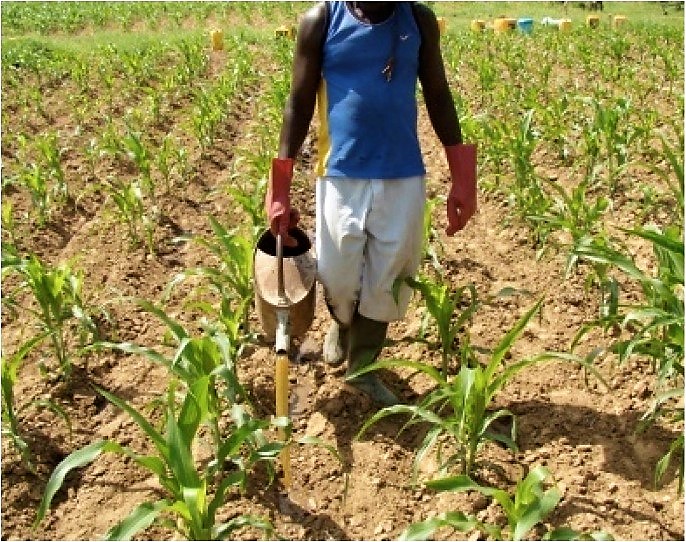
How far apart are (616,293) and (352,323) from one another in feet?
3.18

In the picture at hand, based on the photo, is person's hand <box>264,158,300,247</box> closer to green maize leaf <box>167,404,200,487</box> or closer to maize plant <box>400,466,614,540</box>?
green maize leaf <box>167,404,200,487</box>

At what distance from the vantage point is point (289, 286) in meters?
2.65

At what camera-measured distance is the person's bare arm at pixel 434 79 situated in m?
2.53

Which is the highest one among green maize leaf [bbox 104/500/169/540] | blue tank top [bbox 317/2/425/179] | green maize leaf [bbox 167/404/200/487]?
blue tank top [bbox 317/2/425/179]

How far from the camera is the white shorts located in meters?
2.54

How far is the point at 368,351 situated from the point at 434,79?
3.25 ft

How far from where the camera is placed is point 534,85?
774 cm

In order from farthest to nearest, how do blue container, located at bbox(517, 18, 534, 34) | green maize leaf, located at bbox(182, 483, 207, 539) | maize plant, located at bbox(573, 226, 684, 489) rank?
1. blue container, located at bbox(517, 18, 534, 34)
2. maize plant, located at bbox(573, 226, 684, 489)
3. green maize leaf, located at bbox(182, 483, 207, 539)

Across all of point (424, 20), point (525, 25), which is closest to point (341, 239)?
point (424, 20)

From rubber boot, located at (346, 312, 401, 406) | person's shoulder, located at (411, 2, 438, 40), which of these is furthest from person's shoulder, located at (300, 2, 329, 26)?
rubber boot, located at (346, 312, 401, 406)

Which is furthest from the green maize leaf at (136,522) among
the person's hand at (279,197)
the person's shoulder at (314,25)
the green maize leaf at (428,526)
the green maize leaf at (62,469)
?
the person's shoulder at (314,25)

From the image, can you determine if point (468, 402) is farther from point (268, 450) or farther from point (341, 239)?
point (341, 239)

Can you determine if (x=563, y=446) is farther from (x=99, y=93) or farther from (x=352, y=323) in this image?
(x=99, y=93)

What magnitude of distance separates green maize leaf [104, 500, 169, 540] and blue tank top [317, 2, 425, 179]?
4.00 ft
